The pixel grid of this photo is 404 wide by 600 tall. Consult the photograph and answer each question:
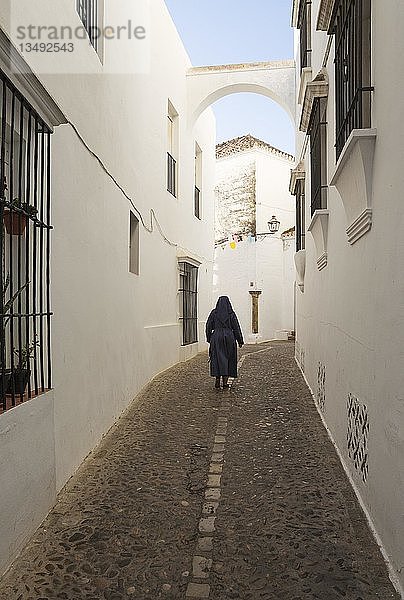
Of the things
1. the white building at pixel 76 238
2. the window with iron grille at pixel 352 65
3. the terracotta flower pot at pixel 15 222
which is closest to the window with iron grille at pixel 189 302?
the white building at pixel 76 238

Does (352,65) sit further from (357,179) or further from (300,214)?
(300,214)

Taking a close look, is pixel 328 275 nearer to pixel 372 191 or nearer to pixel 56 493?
pixel 372 191

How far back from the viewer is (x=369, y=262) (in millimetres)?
3891

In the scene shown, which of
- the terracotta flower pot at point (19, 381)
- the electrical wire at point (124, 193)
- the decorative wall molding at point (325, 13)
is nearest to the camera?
the terracotta flower pot at point (19, 381)

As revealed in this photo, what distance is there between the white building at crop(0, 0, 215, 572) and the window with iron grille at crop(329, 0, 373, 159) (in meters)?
1.90

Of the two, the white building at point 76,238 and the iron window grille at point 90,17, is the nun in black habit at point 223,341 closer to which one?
the white building at point 76,238

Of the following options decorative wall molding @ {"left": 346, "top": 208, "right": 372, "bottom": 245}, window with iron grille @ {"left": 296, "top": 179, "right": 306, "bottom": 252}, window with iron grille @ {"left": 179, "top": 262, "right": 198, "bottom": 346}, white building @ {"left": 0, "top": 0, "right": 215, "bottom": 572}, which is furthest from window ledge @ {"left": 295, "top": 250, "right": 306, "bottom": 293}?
decorative wall molding @ {"left": 346, "top": 208, "right": 372, "bottom": 245}

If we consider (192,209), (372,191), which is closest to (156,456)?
(372,191)

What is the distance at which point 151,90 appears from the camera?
10.3 m

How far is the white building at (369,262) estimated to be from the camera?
3.09 m

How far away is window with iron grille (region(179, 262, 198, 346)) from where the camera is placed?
13867mm

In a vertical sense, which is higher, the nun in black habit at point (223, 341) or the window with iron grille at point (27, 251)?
the window with iron grille at point (27, 251)

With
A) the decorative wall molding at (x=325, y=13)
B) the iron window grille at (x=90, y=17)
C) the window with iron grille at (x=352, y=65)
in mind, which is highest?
the iron window grille at (x=90, y=17)

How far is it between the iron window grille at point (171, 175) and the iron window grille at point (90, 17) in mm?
5932
